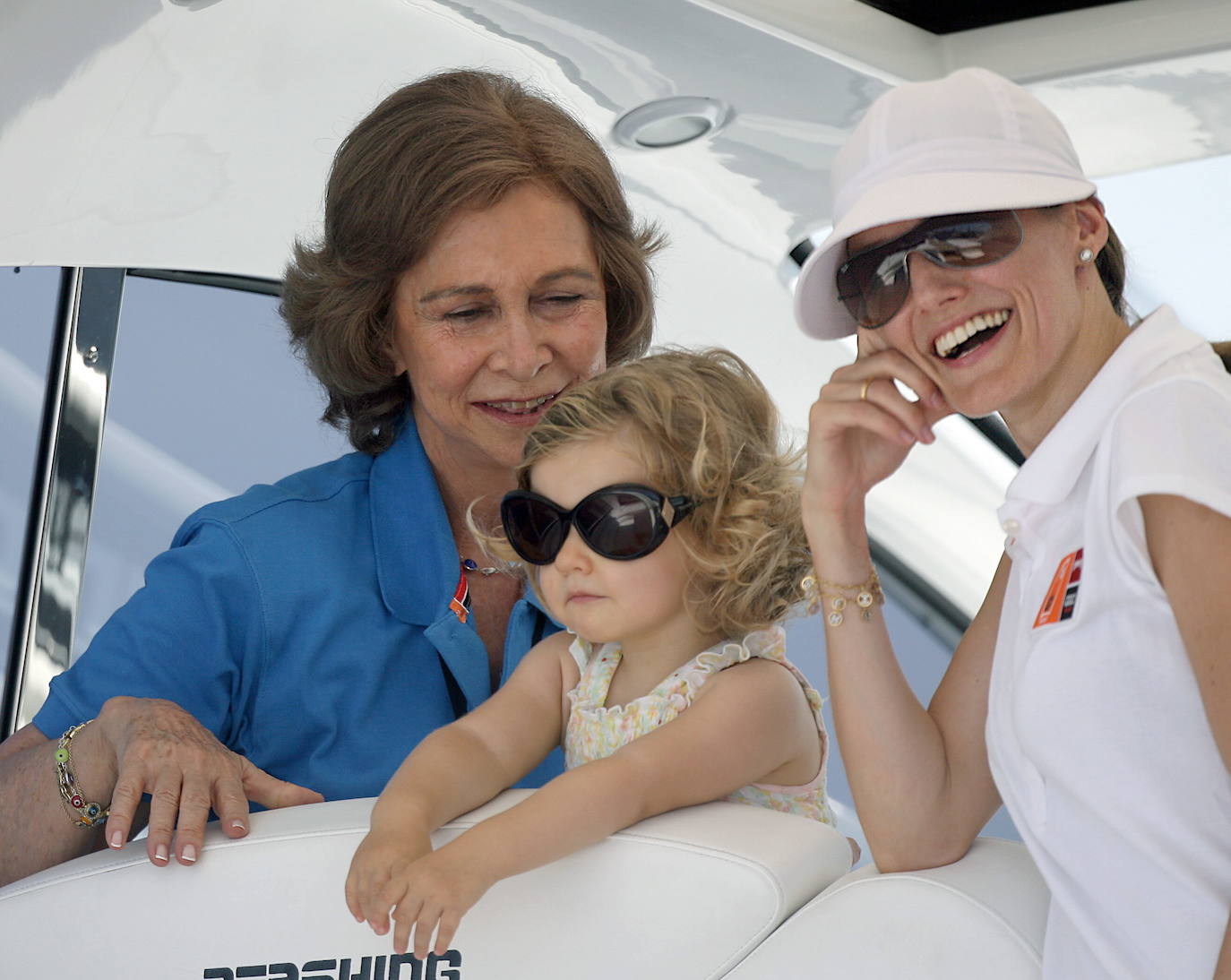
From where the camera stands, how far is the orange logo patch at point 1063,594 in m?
1.17

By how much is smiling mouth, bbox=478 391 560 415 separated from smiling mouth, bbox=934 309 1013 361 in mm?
905

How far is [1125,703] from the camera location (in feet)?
3.69

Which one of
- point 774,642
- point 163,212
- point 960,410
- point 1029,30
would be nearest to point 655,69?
point 1029,30

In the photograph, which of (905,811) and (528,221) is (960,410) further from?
(528,221)

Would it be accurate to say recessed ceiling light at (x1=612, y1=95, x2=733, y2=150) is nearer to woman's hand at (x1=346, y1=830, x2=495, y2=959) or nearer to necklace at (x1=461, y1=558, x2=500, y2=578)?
necklace at (x1=461, y1=558, x2=500, y2=578)

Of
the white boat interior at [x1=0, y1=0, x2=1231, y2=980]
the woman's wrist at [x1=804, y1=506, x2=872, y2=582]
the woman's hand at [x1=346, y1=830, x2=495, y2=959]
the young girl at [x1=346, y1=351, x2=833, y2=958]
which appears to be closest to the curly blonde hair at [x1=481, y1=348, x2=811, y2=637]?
the young girl at [x1=346, y1=351, x2=833, y2=958]

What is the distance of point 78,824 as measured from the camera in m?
1.70

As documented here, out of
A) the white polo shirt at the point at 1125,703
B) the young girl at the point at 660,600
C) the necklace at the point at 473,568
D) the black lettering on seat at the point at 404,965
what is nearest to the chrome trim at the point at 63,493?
the necklace at the point at 473,568

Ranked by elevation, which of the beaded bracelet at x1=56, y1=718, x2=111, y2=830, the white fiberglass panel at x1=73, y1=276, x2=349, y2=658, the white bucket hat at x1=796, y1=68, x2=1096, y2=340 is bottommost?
the white fiberglass panel at x1=73, y1=276, x2=349, y2=658

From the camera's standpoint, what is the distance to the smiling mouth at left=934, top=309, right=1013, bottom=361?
129 centimetres

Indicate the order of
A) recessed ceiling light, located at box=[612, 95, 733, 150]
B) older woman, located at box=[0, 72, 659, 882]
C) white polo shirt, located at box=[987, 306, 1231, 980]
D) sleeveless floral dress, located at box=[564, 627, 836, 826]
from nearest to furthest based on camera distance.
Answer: white polo shirt, located at box=[987, 306, 1231, 980], sleeveless floral dress, located at box=[564, 627, 836, 826], older woman, located at box=[0, 72, 659, 882], recessed ceiling light, located at box=[612, 95, 733, 150]

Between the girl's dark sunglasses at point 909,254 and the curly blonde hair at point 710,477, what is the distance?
43 cm

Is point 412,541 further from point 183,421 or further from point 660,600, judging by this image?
point 183,421

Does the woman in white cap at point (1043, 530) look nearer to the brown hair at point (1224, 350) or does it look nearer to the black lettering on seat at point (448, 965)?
the brown hair at point (1224, 350)
